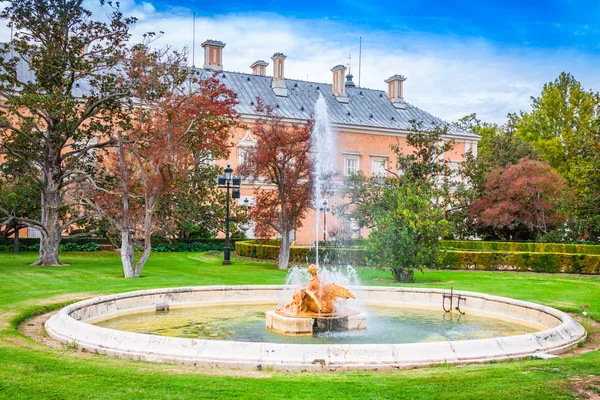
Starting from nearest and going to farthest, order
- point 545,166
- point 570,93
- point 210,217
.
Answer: point 210,217 < point 545,166 < point 570,93

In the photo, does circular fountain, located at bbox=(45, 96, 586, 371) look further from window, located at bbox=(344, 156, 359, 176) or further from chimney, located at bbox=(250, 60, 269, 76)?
chimney, located at bbox=(250, 60, 269, 76)

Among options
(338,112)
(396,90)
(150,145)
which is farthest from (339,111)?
(150,145)

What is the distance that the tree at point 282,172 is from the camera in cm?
2223

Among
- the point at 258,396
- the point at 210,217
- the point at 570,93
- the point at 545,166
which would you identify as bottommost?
the point at 258,396

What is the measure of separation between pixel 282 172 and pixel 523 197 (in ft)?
69.7

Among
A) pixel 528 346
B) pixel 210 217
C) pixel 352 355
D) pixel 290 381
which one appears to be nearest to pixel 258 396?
pixel 290 381

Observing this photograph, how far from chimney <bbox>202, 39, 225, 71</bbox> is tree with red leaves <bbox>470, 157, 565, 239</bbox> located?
22126 mm

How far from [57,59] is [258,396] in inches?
751

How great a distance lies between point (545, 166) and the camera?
124 ft

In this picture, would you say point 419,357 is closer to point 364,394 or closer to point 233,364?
point 364,394

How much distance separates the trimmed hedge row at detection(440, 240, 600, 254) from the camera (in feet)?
93.7

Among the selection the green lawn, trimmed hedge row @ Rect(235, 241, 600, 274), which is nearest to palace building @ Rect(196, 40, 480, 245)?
trimmed hedge row @ Rect(235, 241, 600, 274)

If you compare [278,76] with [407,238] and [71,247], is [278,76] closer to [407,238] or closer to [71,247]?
[71,247]

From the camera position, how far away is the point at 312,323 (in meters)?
9.95
